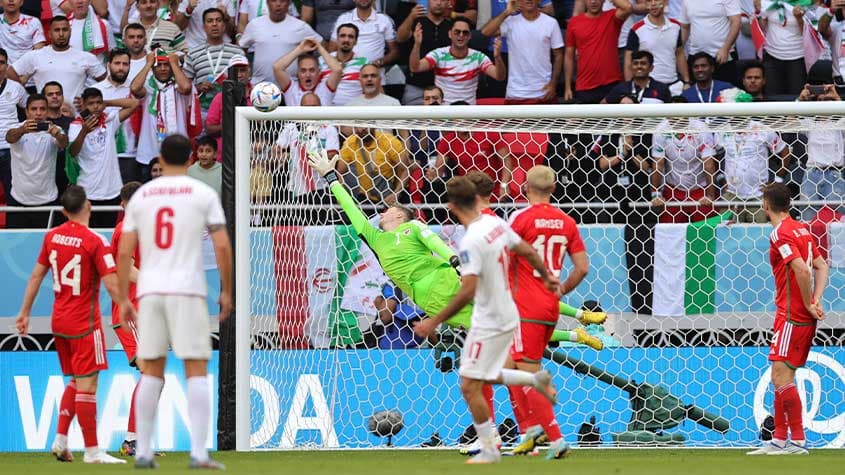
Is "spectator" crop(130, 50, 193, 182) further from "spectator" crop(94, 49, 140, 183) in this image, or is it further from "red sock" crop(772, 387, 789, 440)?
"red sock" crop(772, 387, 789, 440)

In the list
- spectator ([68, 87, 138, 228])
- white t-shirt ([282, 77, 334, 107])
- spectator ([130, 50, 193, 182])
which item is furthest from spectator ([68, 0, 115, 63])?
white t-shirt ([282, 77, 334, 107])

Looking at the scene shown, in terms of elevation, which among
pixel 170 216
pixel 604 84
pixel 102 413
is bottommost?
pixel 102 413

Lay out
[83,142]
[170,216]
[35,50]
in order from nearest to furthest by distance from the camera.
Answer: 1. [170,216]
2. [83,142]
3. [35,50]

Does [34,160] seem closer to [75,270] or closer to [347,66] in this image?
[347,66]

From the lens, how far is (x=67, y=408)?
9734 mm

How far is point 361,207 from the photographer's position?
40.0 ft

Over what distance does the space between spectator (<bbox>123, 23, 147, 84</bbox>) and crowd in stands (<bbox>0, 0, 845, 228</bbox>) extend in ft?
0.06

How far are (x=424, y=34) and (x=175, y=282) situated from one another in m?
8.80

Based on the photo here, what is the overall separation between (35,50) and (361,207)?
5.49 metres

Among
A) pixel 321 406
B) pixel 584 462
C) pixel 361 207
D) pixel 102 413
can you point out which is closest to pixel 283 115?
pixel 361 207

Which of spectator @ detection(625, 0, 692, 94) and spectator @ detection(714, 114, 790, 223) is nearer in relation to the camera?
spectator @ detection(714, 114, 790, 223)

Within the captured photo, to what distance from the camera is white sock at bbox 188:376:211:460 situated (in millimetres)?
7051

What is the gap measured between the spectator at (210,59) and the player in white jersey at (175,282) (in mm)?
8117

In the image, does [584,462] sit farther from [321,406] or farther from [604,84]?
[604,84]
